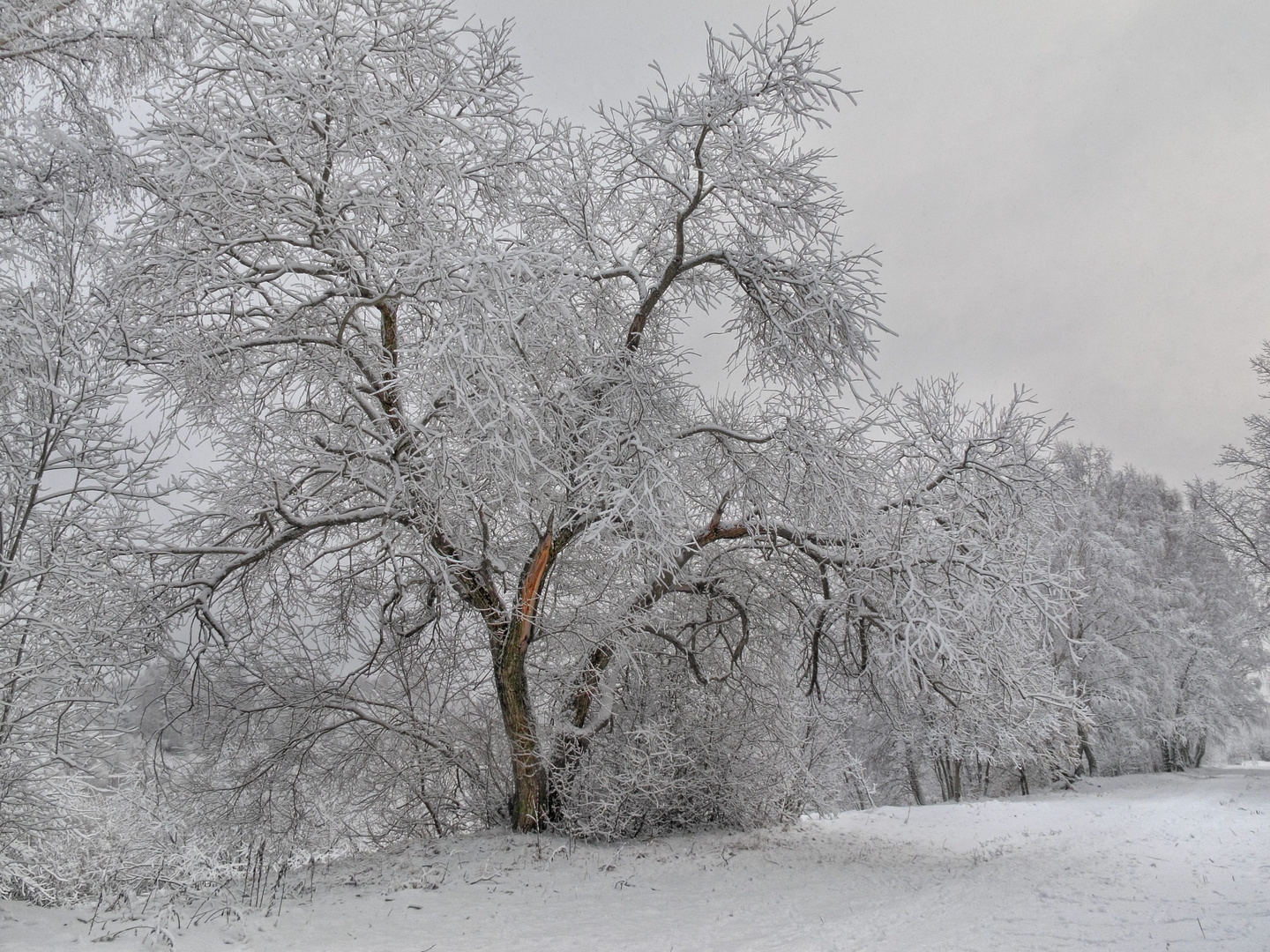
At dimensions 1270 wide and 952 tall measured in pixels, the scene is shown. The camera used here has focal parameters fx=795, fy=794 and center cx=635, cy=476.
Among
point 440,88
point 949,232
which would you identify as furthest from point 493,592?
point 949,232

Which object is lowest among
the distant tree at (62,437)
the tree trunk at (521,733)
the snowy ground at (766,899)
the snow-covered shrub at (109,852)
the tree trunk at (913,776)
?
the tree trunk at (913,776)

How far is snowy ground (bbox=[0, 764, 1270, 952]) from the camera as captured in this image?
516cm

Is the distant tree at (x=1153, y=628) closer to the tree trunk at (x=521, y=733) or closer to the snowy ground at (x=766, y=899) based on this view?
the snowy ground at (x=766, y=899)


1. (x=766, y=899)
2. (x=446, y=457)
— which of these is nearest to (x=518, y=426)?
(x=446, y=457)

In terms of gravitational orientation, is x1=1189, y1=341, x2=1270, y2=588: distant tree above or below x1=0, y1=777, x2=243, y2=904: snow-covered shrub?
above

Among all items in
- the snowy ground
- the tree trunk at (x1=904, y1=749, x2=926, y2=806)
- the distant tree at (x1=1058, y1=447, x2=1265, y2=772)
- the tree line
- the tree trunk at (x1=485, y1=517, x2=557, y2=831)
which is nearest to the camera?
the snowy ground

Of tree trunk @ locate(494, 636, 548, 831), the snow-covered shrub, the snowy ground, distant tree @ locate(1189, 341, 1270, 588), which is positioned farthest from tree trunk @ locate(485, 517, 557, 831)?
distant tree @ locate(1189, 341, 1270, 588)

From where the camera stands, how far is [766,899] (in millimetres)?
6543

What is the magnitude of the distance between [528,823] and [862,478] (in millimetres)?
4998

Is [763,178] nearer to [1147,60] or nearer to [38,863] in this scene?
[38,863]

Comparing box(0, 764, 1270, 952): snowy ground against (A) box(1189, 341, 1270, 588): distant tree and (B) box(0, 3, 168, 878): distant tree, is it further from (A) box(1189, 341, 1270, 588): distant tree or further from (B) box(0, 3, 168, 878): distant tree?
(A) box(1189, 341, 1270, 588): distant tree

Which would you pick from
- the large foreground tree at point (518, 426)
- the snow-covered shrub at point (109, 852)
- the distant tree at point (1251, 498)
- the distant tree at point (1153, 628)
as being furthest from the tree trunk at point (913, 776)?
the snow-covered shrub at point (109, 852)

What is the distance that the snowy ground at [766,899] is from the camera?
16.9 feet

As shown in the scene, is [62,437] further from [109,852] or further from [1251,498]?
[1251,498]
